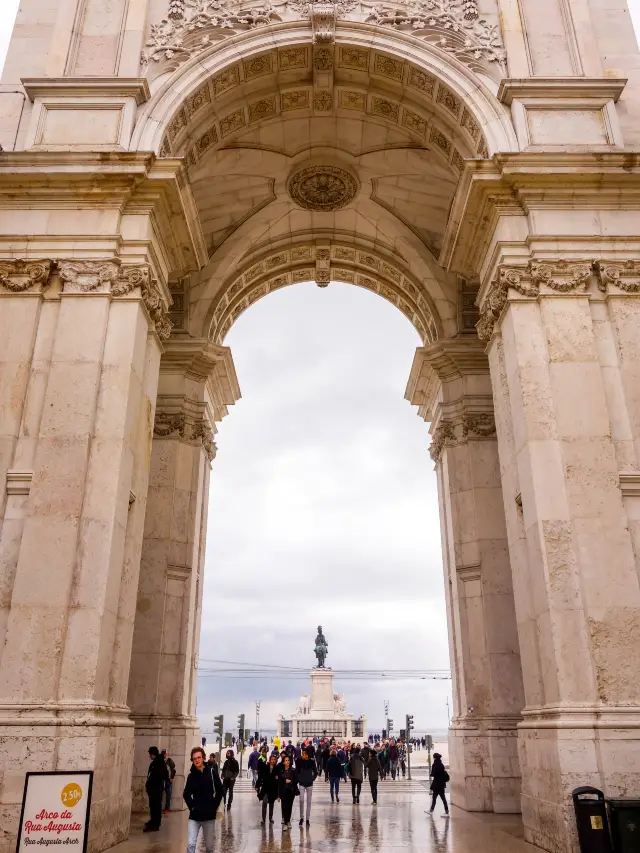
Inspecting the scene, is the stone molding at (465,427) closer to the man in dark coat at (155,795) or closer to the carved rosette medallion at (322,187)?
the carved rosette medallion at (322,187)

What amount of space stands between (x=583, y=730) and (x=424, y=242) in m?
16.8

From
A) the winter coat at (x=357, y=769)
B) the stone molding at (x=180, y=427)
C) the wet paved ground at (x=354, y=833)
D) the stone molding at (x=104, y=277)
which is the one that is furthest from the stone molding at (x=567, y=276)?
the winter coat at (x=357, y=769)

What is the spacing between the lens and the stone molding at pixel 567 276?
14102 mm

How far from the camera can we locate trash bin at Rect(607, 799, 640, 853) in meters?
9.74

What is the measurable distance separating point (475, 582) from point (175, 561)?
8.51m

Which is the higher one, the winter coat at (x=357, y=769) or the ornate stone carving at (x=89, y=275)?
the ornate stone carving at (x=89, y=275)

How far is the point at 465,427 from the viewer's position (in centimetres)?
2095

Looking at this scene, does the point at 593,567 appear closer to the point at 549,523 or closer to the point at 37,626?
the point at 549,523

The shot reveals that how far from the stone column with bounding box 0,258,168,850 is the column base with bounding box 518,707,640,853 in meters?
7.19

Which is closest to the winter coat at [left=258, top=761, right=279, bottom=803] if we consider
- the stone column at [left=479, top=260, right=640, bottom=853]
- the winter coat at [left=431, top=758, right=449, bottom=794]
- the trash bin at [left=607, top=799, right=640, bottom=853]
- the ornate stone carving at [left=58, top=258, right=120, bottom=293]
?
the winter coat at [left=431, top=758, right=449, bottom=794]

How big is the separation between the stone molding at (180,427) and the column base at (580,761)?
1340 cm

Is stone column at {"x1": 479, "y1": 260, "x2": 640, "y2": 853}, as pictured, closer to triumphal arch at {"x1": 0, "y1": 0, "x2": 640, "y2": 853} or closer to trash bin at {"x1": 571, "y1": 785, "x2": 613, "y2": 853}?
triumphal arch at {"x1": 0, "y1": 0, "x2": 640, "y2": 853}

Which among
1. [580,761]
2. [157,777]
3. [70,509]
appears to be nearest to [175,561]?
[157,777]

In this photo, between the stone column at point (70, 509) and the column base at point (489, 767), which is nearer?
the stone column at point (70, 509)
